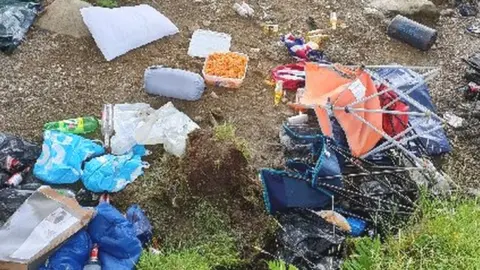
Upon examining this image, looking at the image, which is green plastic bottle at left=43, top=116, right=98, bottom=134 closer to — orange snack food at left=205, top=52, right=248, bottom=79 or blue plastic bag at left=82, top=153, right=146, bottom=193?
blue plastic bag at left=82, top=153, right=146, bottom=193

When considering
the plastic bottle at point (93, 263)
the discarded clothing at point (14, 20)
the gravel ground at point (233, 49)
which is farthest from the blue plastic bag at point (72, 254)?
the discarded clothing at point (14, 20)

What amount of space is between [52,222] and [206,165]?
3.99 ft

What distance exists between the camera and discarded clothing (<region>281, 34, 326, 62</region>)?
7.04 meters

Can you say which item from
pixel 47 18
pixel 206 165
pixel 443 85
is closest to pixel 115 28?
pixel 47 18

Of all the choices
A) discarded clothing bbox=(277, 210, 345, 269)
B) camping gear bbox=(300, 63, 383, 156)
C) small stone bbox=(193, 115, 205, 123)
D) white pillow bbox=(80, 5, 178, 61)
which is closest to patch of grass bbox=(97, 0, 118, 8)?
white pillow bbox=(80, 5, 178, 61)

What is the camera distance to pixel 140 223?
5344 millimetres

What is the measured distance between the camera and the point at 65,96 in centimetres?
660

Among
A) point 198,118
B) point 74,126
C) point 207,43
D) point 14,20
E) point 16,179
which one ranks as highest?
point 207,43

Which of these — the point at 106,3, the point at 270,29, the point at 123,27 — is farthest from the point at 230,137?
the point at 106,3

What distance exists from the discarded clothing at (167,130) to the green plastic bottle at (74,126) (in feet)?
1.40

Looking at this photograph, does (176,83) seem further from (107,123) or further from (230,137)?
(230,137)

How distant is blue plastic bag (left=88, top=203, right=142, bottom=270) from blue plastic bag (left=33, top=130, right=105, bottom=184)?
651mm

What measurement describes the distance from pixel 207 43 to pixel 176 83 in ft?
2.66

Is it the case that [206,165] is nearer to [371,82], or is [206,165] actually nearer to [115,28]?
[371,82]
